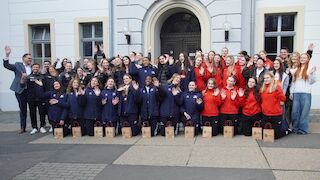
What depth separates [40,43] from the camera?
1349 centimetres

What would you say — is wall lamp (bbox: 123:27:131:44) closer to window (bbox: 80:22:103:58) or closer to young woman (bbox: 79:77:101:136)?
window (bbox: 80:22:103:58)

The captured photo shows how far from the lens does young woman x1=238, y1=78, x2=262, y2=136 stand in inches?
297

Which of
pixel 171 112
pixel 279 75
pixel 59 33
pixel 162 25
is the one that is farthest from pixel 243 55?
pixel 59 33

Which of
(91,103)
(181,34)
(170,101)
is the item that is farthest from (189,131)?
(181,34)

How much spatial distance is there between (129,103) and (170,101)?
0.92 m

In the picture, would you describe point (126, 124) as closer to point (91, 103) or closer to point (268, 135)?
point (91, 103)

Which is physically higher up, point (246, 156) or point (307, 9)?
point (307, 9)

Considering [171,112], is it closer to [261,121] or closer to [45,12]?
[261,121]

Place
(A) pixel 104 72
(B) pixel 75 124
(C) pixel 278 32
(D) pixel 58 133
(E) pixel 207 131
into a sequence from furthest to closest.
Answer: (C) pixel 278 32
(A) pixel 104 72
(B) pixel 75 124
(D) pixel 58 133
(E) pixel 207 131

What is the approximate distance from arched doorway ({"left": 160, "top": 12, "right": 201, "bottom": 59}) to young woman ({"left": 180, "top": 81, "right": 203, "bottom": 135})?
4436mm

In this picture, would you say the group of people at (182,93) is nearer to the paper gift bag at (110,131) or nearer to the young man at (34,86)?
the young man at (34,86)

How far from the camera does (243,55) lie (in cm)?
839

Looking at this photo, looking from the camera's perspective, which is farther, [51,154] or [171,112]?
[171,112]

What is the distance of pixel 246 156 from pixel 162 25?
24.0 ft
